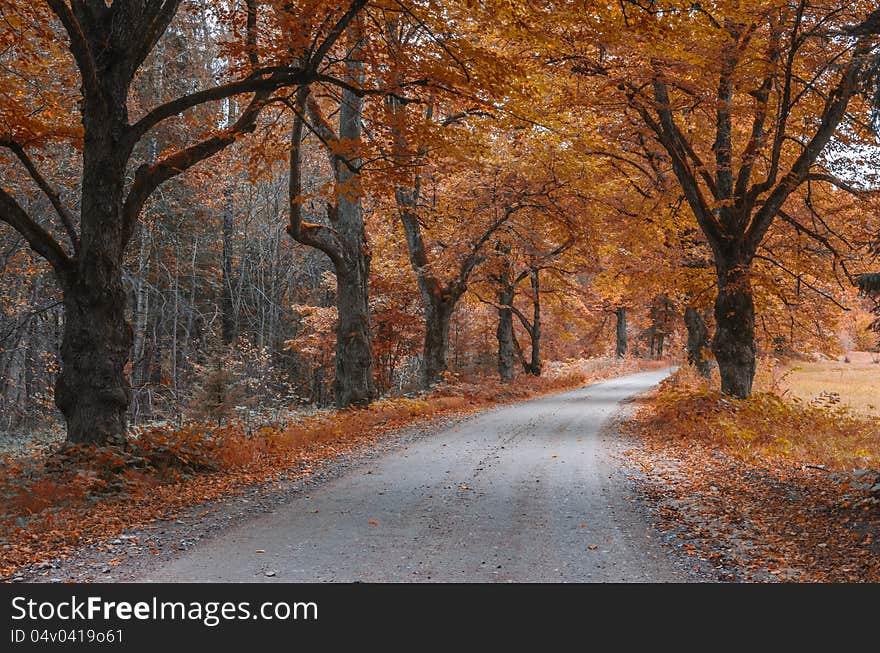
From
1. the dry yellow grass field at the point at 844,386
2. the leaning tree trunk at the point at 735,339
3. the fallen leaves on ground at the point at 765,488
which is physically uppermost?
the leaning tree trunk at the point at 735,339

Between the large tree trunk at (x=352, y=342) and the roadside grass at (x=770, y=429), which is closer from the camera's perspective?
the roadside grass at (x=770, y=429)

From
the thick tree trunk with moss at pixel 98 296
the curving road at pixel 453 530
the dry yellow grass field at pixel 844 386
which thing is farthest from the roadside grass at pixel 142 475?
the dry yellow grass field at pixel 844 386

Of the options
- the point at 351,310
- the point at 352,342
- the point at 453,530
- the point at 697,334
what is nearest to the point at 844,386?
the point at 697,334

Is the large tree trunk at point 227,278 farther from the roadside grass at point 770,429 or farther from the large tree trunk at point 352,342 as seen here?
the roadside grass at point 770,429

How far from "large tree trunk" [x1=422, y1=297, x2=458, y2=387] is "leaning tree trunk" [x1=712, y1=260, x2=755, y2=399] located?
28.9 feet

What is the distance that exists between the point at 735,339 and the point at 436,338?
971 cm

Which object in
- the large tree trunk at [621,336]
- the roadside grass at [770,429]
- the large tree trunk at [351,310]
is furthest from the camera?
the large tree trunk at [621,336]

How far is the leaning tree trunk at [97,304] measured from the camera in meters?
8.01

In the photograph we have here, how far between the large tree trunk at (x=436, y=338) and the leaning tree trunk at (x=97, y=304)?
12.7 metres

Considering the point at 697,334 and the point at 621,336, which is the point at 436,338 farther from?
the point at 621,336

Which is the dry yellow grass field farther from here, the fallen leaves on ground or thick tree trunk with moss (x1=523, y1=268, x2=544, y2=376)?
thick tree trunk with moss (x1=523, y1=268, x2=544, y2=376)

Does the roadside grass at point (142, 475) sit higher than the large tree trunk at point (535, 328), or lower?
lower
